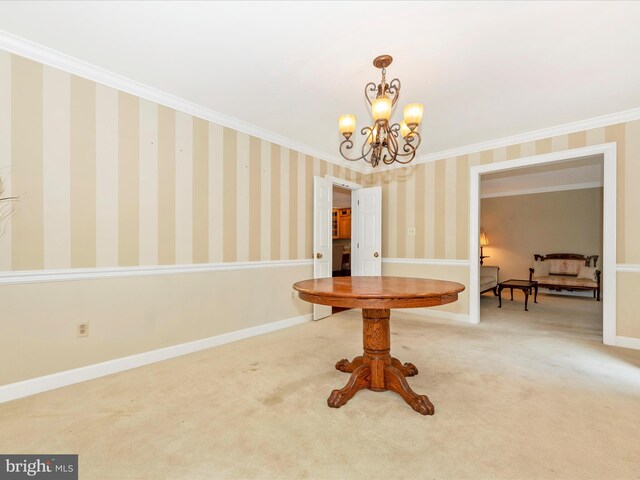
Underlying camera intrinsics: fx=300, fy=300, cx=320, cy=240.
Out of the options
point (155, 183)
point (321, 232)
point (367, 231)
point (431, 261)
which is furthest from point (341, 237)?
point (155, 183)

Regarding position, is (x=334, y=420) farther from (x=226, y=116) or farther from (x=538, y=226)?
(x=538, y=226)

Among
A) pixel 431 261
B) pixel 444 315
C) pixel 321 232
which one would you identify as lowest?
pixel 444 315

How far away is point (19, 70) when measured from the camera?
212cm

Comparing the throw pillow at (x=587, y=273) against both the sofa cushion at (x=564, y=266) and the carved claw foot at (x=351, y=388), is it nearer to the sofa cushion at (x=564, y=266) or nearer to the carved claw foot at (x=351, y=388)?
the sofa cushion at (x=564, y=266)

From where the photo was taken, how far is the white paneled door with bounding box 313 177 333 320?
4223 millimetres

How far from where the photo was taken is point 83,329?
2.33 meters

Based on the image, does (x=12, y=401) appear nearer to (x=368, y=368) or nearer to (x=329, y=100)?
(x=368, y=368)

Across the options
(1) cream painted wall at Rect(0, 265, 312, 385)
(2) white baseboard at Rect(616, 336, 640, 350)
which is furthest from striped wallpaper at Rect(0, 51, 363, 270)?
(2) white baseboard at Rect(616, 336, 640, 350)

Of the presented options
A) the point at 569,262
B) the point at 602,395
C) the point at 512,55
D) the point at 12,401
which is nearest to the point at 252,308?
the point at 12,401

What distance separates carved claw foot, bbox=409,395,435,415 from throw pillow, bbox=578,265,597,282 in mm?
5955

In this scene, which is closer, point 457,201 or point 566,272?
point 457,201

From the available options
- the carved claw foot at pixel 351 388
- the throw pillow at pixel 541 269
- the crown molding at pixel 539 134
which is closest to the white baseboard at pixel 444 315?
the crown molding at pixel 539 134

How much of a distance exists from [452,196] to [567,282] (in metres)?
3.40

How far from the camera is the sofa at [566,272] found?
18.4ft
